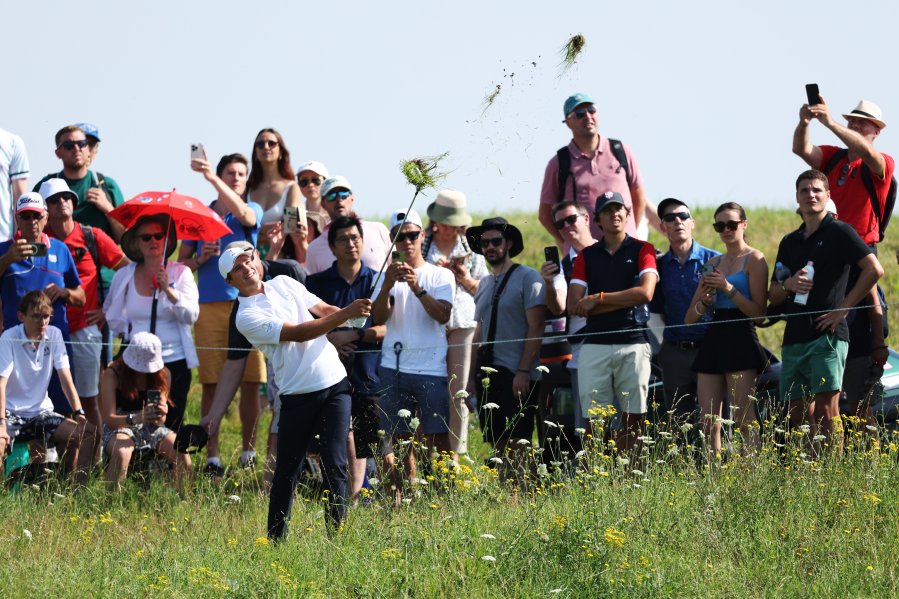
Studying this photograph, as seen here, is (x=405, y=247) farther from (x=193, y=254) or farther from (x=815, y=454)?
(x=815, y=454)

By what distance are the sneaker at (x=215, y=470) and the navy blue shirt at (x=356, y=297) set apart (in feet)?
4.65

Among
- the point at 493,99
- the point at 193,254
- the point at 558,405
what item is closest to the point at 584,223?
the point at 558,405

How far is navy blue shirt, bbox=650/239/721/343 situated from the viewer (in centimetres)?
935

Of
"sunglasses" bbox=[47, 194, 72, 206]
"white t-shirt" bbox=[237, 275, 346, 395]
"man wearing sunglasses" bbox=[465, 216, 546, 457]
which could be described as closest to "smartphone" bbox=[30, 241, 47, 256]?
"sunglasses" bbox=[47, 194, 72, 206]

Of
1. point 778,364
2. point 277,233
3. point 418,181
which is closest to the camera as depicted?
point 418,181

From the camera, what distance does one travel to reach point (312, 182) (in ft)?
37.6

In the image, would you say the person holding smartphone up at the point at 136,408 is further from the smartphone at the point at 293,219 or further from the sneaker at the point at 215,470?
the smartphone at the point at 293,219

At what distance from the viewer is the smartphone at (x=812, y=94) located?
925 centimetres

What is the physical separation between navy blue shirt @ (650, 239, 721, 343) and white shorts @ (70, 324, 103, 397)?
4459 mm

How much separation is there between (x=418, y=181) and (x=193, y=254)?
3920 mm

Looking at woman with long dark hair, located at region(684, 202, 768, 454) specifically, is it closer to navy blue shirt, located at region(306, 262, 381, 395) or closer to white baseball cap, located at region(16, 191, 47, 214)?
navy blue shirt, located at region(306, 262, 381, 395)

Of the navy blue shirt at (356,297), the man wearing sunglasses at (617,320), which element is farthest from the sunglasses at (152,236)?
the man wearing sunglasses at (617,320)

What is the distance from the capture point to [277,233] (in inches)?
419

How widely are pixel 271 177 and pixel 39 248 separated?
2165 millimetres
